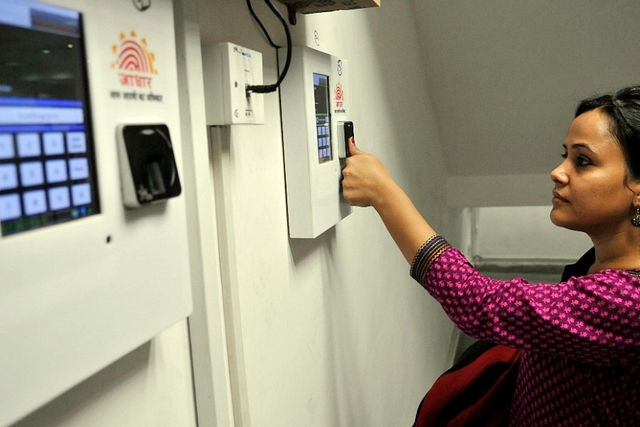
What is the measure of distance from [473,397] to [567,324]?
0.40 metres

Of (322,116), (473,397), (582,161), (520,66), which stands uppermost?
(520,66)

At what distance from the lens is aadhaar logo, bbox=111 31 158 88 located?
456 mm

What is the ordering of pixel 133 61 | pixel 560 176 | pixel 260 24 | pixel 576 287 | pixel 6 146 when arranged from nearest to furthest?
pixel 6 146
pixel 133 61
pixel 260 24
pixel 576 287
pixel 560 176

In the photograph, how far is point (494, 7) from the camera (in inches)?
73.5

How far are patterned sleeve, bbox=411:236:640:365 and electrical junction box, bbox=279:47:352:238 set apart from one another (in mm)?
198

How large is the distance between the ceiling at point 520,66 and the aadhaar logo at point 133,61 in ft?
5.21

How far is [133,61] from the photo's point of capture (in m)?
0.47

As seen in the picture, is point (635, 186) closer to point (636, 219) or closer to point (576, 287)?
point (636, 219)

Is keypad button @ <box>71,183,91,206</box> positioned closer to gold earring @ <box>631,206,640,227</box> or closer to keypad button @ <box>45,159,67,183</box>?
keypad button @ <box>45,159,67,183</box>

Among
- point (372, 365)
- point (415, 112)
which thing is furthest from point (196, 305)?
point (415, 112)

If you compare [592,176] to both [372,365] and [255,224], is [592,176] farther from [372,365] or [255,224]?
[372,365]

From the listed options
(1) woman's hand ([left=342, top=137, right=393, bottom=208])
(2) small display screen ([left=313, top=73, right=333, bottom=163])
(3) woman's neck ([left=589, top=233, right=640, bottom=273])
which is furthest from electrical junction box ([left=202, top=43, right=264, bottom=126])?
(3) woman's neck ([left=589, top=233, right=640, bottom=273])

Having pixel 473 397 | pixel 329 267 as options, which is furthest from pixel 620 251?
pixel 329 267

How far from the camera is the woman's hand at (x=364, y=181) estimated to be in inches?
39.1
